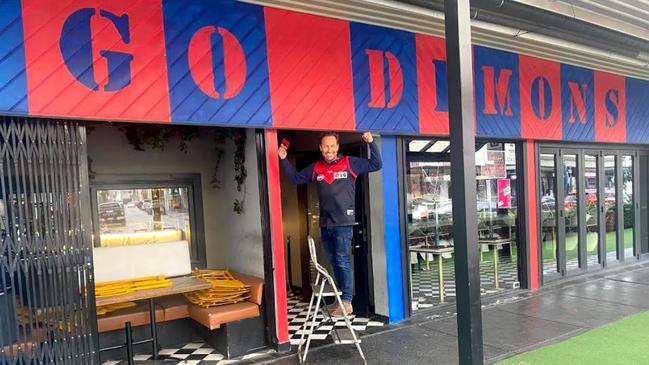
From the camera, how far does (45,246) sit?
3.06 m

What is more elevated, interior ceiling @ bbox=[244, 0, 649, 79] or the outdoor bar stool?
interior ceiling @ bbox=[244, 0, 649, 79]

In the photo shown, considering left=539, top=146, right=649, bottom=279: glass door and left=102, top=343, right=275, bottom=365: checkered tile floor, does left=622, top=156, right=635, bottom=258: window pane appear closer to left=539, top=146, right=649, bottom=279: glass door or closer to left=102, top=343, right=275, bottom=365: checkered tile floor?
left=539, top=146, right=649, bottom=279: glass door

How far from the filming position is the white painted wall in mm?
4426

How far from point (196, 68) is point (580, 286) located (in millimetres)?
5888

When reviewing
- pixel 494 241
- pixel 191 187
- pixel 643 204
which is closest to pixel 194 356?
pixel 191 187

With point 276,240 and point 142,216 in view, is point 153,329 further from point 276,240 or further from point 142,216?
point 142,216

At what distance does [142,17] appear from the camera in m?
3.40

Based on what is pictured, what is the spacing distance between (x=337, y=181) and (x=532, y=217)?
3.65m

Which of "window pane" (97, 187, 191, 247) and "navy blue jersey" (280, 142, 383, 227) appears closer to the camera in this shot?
"navy blue jersey" (280, 142, 383, 227)

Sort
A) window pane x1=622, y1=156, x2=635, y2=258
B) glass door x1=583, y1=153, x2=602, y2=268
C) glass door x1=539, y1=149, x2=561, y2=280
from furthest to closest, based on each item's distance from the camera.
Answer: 1. window pane x1=622, y1=156, x2=635, y2=258
2. glass door x1=583, y1=153, x2=602, y2=268
3. glass door x1=539, y1=149, x2=561, y2=280

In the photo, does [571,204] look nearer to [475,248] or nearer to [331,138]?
[331,138]

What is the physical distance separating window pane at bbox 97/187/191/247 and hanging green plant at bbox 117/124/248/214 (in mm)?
491

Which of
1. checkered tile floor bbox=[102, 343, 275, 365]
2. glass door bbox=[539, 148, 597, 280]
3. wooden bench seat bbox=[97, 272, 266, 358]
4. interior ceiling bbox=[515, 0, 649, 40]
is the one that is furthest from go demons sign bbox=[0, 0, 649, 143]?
checkered tile floor bbox=[102, 343, 275, 365]

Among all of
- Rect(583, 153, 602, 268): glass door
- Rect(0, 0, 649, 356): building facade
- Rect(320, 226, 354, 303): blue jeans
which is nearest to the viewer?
Rect(0, 0, 649, 356): building facade
